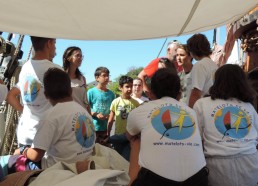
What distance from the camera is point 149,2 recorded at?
1848 mm

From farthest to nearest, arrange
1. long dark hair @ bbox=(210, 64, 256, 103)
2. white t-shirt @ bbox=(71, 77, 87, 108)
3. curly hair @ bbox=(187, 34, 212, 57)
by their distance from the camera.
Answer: white t-shirt @ bbox=(71, 77, 87, 108), curly hair @ bbox=(187, 34, 212, 57), long dark hair @ bbox=(210, 64, 256, 103)

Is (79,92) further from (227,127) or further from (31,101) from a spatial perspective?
(227,127)

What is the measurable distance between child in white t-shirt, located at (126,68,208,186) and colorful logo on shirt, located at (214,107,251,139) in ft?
0.49

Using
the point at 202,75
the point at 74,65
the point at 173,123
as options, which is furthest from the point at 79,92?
the point at 173,123

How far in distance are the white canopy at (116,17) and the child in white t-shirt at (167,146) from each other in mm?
553

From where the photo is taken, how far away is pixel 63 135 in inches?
77.2

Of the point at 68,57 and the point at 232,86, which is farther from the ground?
the point at 68,57

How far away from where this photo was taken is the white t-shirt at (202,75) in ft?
8.76

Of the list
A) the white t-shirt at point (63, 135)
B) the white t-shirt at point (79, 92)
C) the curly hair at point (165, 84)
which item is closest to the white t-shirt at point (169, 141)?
the curly hair at point (165, 84)

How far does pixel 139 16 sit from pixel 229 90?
0.69 m

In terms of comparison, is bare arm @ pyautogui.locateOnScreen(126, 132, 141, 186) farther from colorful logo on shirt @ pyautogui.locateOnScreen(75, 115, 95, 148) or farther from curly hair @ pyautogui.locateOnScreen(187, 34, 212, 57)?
curly hair @ pyautogui.locateOnScreen(187, 34, 212, 57)

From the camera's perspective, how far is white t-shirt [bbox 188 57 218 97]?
267cm

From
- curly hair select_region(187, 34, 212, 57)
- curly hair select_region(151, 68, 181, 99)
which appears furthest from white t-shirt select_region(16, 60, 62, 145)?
curly hair select_region(187, 34, 212, 57)

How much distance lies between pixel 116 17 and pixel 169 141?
33.2 inches
